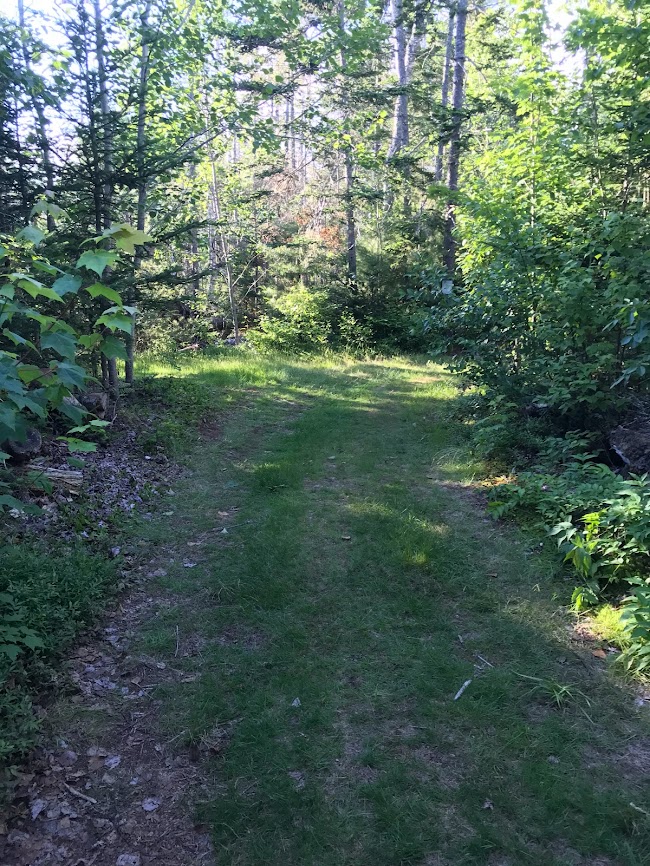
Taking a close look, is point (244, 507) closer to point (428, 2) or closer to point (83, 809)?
point (83, 809)

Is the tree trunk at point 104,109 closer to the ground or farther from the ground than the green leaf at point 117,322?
farther from the ground

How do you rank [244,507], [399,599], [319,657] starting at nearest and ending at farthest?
1. [319,657]
2. [399,599]
3. [244,507]

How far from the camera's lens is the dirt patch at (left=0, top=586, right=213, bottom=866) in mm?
2211

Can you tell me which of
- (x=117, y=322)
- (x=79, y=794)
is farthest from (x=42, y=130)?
(x=79, y=794)

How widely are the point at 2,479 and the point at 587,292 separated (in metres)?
5.22

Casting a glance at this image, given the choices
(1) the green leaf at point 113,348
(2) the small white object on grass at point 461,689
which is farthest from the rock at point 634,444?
(1) the green leaf at point 113,348

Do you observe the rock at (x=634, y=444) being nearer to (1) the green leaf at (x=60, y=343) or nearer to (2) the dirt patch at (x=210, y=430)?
(1) the green leaf at (x=60, y=343)

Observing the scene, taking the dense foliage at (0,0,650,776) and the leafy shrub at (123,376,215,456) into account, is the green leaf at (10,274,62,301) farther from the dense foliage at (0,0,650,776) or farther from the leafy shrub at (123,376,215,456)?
the leafy shrub at (123,376,215,456)

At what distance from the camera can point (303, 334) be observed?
14648mm

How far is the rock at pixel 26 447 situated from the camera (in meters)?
4.90

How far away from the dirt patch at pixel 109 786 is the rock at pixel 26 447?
95.3 inches

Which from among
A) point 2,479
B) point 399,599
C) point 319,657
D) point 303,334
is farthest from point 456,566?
point 303,334

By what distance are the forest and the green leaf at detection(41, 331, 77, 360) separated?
19mm

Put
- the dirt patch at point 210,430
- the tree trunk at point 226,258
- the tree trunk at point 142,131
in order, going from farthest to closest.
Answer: the tree trunk at point 226,258, the dirt patch at point 210,430, the tree trunk at point 142,131
